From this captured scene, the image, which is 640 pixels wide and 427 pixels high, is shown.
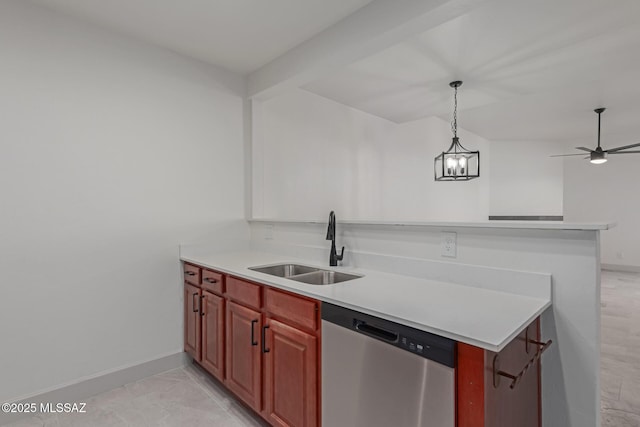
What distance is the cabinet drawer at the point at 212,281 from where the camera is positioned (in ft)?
6.93

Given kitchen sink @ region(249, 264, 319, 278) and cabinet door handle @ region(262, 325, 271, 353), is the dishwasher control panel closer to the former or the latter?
cabinet door handle @ region(262, 325, 271, 353)

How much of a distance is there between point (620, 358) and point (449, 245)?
2365mm

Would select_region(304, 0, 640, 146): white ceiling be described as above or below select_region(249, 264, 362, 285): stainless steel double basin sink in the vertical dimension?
above

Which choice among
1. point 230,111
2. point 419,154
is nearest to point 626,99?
point 419,154

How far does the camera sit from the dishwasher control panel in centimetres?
104

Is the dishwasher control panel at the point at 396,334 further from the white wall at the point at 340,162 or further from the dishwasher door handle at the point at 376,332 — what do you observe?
the white wall at the point at 340,162

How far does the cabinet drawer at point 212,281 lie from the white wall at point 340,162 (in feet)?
2.74

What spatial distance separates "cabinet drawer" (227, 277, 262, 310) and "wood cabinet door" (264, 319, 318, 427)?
15cm

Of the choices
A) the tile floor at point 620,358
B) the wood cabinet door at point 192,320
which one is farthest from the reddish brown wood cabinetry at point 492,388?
the wood cabinet door at point 192,320

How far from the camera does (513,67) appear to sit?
289 cm

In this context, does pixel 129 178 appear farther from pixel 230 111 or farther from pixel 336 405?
pixel 336 405

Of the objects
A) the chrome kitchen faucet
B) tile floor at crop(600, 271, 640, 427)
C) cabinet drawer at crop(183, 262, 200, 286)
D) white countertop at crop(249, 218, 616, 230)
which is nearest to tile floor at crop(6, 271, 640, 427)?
tile floor at crop(600, 271, 640, 427)

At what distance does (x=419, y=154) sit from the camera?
15.1 feet

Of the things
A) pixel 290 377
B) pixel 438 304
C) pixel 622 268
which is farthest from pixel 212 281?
pixel 622 268
